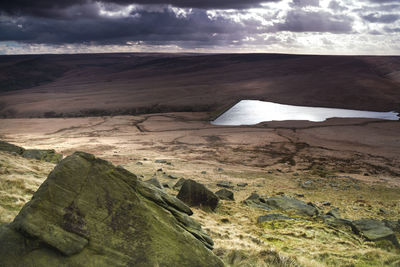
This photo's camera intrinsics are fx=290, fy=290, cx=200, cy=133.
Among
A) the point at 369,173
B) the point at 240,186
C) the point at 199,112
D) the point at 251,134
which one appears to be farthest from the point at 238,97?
the point at 240,186

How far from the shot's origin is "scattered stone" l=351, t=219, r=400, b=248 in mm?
10789

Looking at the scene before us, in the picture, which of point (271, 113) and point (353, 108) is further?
point (353, 108)

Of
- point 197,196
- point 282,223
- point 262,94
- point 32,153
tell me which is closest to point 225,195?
point 197,196

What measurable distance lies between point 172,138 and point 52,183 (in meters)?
36.5

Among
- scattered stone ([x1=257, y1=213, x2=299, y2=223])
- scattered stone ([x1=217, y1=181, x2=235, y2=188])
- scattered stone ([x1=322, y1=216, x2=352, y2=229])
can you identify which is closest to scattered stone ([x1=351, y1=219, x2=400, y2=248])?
scattered stone ([x1=322, y1=216, x2=352, y2=229])

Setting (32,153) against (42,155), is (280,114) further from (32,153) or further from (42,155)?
(32,153)

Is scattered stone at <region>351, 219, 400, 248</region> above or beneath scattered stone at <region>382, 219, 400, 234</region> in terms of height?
above

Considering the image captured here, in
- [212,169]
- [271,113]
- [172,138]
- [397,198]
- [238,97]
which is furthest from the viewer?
[238,97]

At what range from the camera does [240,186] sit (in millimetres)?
20453

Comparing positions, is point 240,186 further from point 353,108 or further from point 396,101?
point 396,101

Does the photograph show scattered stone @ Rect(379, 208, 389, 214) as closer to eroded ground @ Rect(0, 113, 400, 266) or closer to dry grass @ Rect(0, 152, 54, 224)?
eroded ground @ Rect(0, 113, 400, 266)

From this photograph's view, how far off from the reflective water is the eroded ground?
4533mm

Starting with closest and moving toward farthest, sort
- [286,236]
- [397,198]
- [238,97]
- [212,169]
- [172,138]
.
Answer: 1. [286,236]
2. [397,198]
3. [212,169]
4. [172,138]
5. [238,97]

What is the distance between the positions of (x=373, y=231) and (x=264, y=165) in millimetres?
18028
